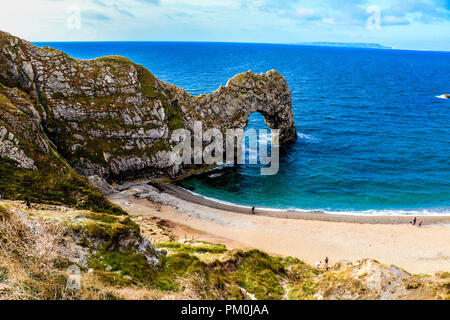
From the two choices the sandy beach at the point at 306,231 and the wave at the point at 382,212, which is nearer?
the sandy beach at the point at 306,231

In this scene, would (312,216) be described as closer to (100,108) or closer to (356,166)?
(356,166)

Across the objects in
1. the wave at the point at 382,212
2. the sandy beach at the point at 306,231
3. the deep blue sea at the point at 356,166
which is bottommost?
the sandy beach at the point at 306,231

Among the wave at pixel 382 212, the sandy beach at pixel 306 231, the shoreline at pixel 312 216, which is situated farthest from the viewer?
the wave at pixel 382 212

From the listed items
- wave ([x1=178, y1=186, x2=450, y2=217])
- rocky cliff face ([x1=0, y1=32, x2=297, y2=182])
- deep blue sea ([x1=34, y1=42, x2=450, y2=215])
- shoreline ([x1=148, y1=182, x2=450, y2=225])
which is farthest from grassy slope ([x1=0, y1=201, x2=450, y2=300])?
deep blue sea ([x1=34, y1=42, x2=450, y2=215])

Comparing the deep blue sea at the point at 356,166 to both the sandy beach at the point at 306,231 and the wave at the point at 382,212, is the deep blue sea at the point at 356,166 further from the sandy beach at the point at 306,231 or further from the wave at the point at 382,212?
the sandy beach at the point at 306,231

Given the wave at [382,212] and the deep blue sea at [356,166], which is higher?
the deep blue sea at [356,166]

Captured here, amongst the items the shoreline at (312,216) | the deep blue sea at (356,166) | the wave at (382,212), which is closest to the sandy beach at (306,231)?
the shoreline at (312,216)

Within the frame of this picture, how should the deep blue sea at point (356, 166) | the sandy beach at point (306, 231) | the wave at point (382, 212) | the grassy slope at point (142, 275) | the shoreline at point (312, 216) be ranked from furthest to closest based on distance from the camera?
1. the deep blue sea at point (356, 166)
2. the wave at point (382, 212)
3. the shoreline at point (312, 216)
4. the sandy beach at point (306, 231)
5. the grassy slope at point (142, 275)
